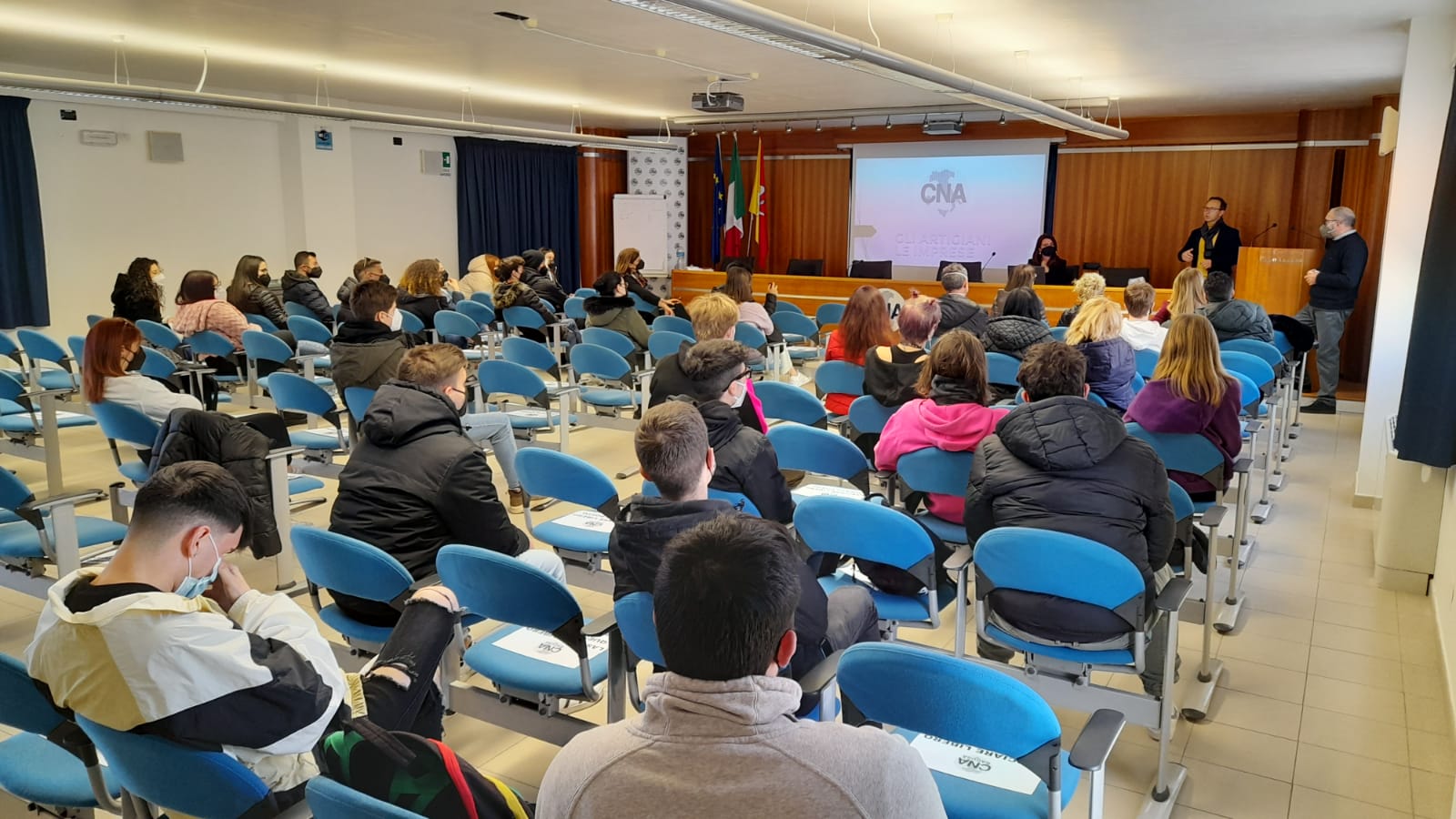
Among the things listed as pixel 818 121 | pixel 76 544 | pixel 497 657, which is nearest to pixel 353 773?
pixel 497 657

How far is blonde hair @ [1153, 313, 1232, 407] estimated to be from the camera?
4043mm

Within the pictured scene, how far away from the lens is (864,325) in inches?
241

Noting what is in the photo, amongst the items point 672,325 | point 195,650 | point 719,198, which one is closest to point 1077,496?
point 195,650

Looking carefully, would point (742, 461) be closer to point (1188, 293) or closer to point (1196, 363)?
point (1196, 363)

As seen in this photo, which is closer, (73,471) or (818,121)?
(73,471)

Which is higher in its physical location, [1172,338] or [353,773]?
[1172,338]

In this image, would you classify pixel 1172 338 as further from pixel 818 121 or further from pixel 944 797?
pixel 818 121

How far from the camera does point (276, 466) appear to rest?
4309 millimetres

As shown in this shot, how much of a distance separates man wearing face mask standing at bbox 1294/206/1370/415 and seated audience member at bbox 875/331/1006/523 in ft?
20.3

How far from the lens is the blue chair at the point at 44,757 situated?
2.00 metres

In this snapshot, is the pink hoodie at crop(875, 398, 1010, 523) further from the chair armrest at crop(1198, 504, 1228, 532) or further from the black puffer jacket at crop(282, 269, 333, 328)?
the black puffer jacket at crop(282, 269, 333, 328)

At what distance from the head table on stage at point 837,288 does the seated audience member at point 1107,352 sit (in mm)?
5712

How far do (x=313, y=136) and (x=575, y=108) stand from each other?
3.30m

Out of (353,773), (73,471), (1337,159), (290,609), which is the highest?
(1337,159)
